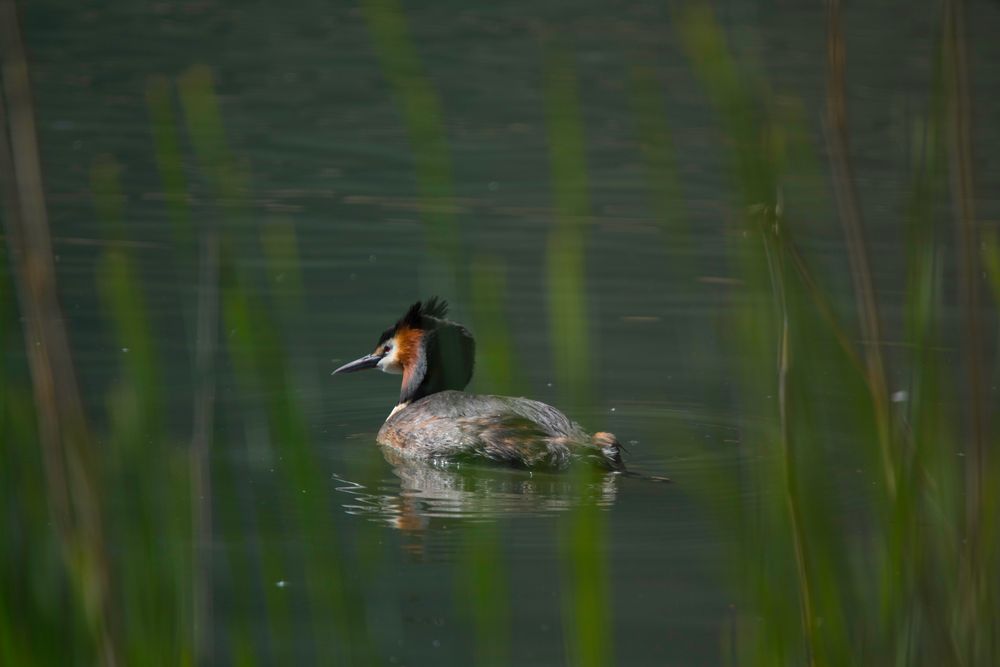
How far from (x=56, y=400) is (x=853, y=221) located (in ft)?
3.38

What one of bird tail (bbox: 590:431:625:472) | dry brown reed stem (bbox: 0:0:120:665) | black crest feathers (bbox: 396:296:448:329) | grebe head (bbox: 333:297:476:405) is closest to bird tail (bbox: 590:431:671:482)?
bird tail (bbox: 590:431:625:472)

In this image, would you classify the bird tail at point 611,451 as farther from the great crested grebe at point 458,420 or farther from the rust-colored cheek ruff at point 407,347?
the rust-colored cheek ruff at point 407,347

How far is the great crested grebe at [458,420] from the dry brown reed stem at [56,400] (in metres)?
3.96

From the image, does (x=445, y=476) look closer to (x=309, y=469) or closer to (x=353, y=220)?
(x=309, y=469)

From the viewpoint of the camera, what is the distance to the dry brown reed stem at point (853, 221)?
214 centimetres

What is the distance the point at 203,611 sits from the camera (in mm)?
2463

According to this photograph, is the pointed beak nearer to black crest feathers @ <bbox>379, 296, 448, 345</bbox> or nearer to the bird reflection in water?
black crest feathers @ <bbox>379, 296, 448, 345</bbox>

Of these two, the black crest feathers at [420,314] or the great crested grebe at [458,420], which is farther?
the black crest feathers at [420,314]

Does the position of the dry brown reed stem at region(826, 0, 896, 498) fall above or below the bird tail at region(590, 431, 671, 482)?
above

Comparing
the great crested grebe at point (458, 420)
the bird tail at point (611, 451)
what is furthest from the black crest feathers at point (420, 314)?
the bird tail at point (611, 451)

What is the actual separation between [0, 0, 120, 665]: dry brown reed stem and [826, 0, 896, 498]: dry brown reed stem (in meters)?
0.96

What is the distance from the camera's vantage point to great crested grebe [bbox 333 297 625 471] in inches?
260

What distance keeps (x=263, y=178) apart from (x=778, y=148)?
11.2 m

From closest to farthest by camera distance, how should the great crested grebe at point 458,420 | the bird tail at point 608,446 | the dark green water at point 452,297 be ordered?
the dark green water at point 452,297 → the bird tail at point 608,446 → the great crested grebe at point 458,420
